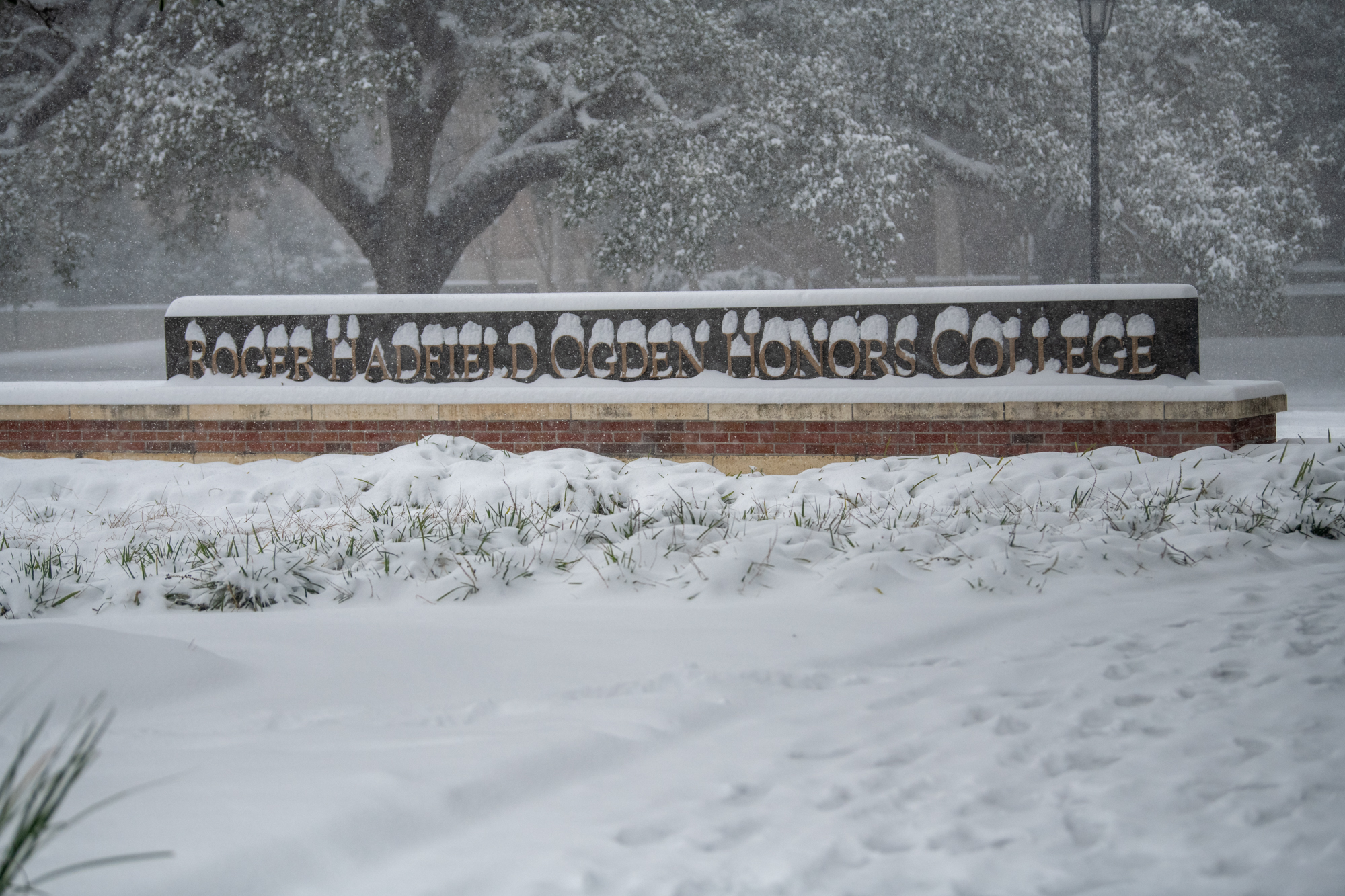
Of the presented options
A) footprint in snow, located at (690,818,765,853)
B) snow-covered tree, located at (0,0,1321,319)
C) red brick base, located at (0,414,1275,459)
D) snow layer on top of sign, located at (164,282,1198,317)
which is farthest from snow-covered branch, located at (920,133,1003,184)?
footprint in snow, located at (690,818,765,853)

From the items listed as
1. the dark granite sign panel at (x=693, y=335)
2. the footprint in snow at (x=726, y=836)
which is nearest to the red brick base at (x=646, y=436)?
the dark granite sign panel at (x=693, y=335)

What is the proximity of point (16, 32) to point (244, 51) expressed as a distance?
4.02 m

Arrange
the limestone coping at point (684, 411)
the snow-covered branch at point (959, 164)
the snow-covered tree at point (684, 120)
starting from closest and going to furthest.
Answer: the limestone coping at point (684, 411), the snow-covered tree at point (684, 120), the snow-covered branch at point (959, 164)

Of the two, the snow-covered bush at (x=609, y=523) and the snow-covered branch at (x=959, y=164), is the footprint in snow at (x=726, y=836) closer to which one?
the snow-covered bush at (x=609, y=523)

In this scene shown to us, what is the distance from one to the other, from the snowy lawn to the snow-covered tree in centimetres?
825

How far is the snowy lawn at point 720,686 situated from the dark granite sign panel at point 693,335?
163cm

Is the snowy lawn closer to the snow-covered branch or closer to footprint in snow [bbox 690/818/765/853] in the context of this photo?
footprint in snow [bbox 690/818/765/853]

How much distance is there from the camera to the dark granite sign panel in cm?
784

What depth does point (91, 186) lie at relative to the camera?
1557 cm

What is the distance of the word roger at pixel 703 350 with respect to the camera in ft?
25.9

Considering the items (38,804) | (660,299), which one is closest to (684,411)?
(660,299)

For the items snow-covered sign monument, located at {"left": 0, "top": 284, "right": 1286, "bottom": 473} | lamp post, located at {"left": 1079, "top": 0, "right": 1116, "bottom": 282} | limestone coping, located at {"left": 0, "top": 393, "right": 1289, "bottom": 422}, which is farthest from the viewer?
lamp post, located at {"left": 1079, "top": 0, "right": 1116, "bottom": 282}

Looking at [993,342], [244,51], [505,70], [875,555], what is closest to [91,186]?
[244,51]

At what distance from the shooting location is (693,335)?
838cm
